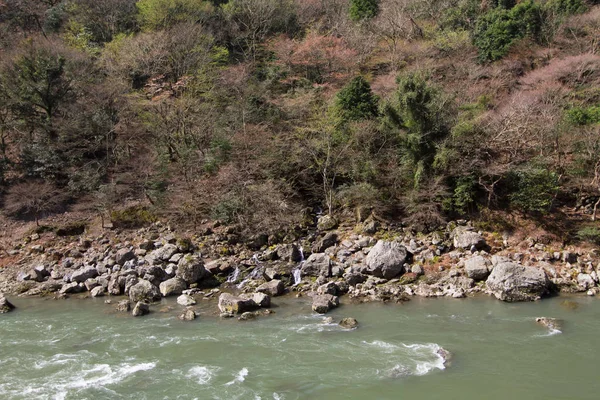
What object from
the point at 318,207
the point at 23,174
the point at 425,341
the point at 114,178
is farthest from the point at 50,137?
the point at 425,341

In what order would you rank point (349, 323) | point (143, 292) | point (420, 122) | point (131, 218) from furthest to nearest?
point (131, 218)
point (420, 122)
point (143, 292)
point (349, 323)

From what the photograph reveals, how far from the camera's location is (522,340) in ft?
39.0

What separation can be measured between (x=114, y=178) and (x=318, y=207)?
498 inches

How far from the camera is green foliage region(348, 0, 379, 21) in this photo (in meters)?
40.0

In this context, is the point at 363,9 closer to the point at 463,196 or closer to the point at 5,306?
the point at 463,196

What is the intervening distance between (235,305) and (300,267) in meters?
4.33

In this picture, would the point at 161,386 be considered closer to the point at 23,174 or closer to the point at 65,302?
the point at 65,302

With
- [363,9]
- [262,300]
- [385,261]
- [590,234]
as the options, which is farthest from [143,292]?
[363,9]

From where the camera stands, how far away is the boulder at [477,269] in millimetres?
16531

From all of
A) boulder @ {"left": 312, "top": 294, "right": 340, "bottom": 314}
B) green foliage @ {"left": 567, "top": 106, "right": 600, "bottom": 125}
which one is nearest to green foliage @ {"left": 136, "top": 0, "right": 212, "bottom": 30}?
green foliage @ {"left": 567, "top": 106, "right": 600, "bottom": 125}

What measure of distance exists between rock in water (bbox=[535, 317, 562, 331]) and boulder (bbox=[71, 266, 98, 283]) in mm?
17311

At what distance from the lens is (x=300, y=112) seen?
2750 cm

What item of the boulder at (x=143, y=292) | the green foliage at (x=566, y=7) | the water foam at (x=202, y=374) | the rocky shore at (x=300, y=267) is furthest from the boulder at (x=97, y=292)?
the green foliage at (x=566, y=7)

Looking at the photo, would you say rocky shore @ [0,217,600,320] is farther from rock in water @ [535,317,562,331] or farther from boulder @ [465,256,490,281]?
rock in water @ [535,317,562,331]
